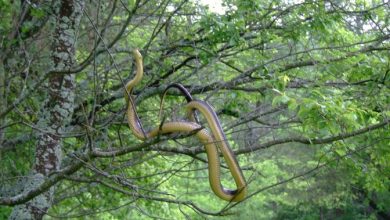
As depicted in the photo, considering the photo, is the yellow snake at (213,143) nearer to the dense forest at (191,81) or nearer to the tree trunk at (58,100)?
the dense forest at (191,81)

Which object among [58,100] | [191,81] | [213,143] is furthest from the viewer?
[191,81]

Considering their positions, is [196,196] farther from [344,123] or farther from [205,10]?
[344,123]

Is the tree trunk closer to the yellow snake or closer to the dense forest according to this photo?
the dense forest

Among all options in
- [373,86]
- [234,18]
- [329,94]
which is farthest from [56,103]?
[373,86]

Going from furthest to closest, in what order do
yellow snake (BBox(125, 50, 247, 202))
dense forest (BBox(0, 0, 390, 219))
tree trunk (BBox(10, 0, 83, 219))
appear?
tree trunk (BBox(10, 0, 83, 219)), dense forest (BBox(0, 0, 390, 219)), yellow snake (BBox(125, 50, 247, 202))

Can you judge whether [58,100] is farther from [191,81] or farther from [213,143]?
[213,143]

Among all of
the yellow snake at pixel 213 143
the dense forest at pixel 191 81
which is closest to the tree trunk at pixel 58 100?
the dense forest at pixel 191 81

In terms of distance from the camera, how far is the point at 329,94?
4.58m

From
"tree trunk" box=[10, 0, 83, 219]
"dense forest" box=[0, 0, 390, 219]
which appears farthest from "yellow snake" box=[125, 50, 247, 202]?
"tree trunk" box=[10, 0, 83, 219]

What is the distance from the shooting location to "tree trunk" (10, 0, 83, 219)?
5.09 meters

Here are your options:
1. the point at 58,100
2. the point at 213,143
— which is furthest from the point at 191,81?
the point at 213,143

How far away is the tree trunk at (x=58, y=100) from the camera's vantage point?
509cm

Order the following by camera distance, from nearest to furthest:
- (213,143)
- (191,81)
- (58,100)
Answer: (213,143)
(58,100)
(191,81)

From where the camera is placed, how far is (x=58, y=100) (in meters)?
5.26
